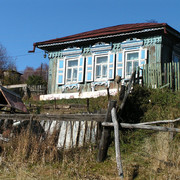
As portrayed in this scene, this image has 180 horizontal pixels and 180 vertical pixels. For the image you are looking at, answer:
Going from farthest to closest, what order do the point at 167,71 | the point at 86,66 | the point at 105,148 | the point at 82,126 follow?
1. the point at 86,66
2. the point at 167,71
3. the point at 82,126
4. the point at 105,148

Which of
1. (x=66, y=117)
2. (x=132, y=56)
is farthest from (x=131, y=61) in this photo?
(x=66, y=117)

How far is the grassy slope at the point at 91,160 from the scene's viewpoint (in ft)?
18.2

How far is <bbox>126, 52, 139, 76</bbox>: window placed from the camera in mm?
15375

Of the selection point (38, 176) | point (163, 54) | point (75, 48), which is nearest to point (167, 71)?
point (163, 54)

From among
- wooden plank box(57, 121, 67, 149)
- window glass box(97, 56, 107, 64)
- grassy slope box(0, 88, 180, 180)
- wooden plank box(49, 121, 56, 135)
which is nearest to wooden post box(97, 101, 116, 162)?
grassy slope box(0, 88, 180, 180)

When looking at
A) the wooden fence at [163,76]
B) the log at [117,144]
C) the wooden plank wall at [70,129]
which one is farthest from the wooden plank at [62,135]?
the wooden fence at [163,76]

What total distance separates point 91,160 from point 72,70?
452 inches

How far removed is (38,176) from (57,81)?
40.1ft

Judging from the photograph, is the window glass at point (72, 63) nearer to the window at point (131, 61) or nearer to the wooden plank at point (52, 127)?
the window at point (131, 61)

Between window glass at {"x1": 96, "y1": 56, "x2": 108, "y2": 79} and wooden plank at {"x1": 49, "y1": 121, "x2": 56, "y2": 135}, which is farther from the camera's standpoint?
window glass at {"x1": 96, "y1": 56, "x2": 108, "y2": 79}

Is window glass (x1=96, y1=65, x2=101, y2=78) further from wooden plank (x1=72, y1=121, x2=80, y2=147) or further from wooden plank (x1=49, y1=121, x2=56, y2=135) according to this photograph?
wooden plank (x1=72, y1=121, x2=80, y2=147)

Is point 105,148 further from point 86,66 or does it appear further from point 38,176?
point 86,66

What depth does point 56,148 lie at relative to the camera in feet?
21.2

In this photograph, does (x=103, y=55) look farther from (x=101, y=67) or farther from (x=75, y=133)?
(x=75, y=133)
